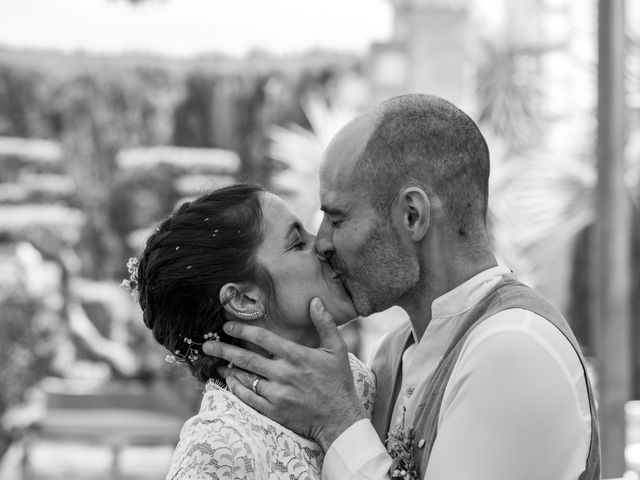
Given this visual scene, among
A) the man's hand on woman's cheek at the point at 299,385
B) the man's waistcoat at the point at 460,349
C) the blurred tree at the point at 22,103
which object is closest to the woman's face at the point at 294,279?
the man's hand on woman's cheek at the point at 299,385

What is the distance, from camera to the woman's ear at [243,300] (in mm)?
2621

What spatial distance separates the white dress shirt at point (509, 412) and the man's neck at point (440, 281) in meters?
0.26

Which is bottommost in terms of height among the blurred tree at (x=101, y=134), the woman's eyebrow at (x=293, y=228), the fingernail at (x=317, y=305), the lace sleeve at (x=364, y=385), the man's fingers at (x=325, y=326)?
the blurred tree at (x=101, y=134)

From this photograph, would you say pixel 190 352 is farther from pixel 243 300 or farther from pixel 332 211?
pixel 332 211

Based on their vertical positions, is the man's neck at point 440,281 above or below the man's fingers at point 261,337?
above

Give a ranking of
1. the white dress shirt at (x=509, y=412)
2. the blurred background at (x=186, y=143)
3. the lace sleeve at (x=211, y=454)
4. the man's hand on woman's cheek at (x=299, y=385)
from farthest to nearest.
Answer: the blurred background at (x=186, y=143)
the man's hand on woman's cheek at (x=299, y=385)
the lace sleeve at (x=211, y=454)
the white dress shirt at (x=509, y=412)

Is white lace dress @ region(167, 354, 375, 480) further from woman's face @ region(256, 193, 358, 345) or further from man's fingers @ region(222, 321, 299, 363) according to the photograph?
woman's face @ region(256, 193, 358, 345)

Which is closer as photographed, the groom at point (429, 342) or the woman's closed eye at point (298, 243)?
the groom at point (429, 342)

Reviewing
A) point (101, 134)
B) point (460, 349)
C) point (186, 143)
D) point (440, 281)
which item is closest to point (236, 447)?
point (460, 349)

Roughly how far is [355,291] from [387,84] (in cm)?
950

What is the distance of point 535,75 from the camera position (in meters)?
15.1

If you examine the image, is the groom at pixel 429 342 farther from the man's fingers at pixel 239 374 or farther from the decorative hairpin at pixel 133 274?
the decorative hairpin at pixel 133 274

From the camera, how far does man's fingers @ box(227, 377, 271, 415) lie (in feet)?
8.20

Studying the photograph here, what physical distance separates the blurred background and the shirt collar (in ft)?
26.9
